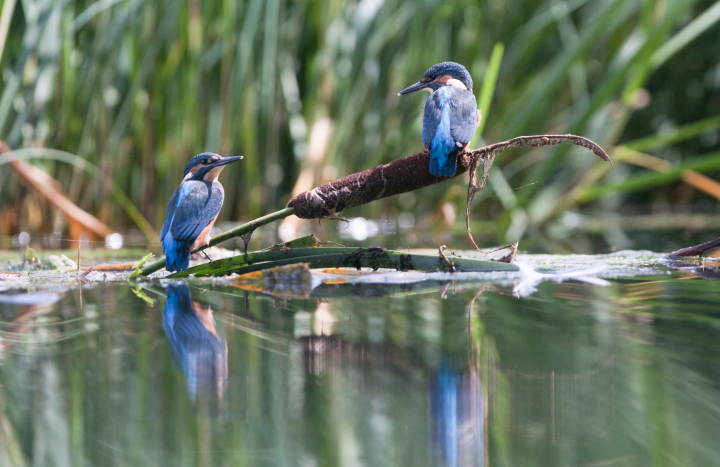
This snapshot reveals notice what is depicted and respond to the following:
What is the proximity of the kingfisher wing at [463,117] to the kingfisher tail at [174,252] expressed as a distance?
814mm

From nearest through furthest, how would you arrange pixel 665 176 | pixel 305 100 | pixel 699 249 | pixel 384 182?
1. pixel 384 182
2. pixel 699 249
3. pixel 665 176
4. pixel 305 100

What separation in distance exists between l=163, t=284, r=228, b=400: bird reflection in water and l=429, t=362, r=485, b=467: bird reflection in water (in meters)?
0.31

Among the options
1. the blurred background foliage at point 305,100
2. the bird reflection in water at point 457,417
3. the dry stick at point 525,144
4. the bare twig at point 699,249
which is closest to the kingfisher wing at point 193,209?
the dry stick at point 525,144

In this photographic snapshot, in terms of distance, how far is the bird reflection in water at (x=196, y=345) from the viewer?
1.01 m

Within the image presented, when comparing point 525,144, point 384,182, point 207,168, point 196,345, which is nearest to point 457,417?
point 196,345

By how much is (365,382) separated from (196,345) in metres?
0.40

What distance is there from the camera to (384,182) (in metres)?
1.72

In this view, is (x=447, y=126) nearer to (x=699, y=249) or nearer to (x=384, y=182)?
(x=384, y=182)

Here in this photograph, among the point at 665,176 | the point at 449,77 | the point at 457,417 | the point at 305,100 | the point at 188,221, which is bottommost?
the point at 457,417

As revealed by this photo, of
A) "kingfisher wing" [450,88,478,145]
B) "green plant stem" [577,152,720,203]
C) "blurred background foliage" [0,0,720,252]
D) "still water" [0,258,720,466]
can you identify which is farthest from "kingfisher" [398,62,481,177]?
"green plant stem" [577,152,720,203]

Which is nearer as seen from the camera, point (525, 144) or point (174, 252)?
point (525, 144)

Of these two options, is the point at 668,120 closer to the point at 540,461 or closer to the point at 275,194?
the point at 275,194

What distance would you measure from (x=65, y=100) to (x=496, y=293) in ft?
10.0

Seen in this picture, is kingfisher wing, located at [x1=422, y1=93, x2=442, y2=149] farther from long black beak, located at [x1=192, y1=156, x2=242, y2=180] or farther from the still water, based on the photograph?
long black beak, located at [x1=192, y1=156, x2=242, y2=180]
